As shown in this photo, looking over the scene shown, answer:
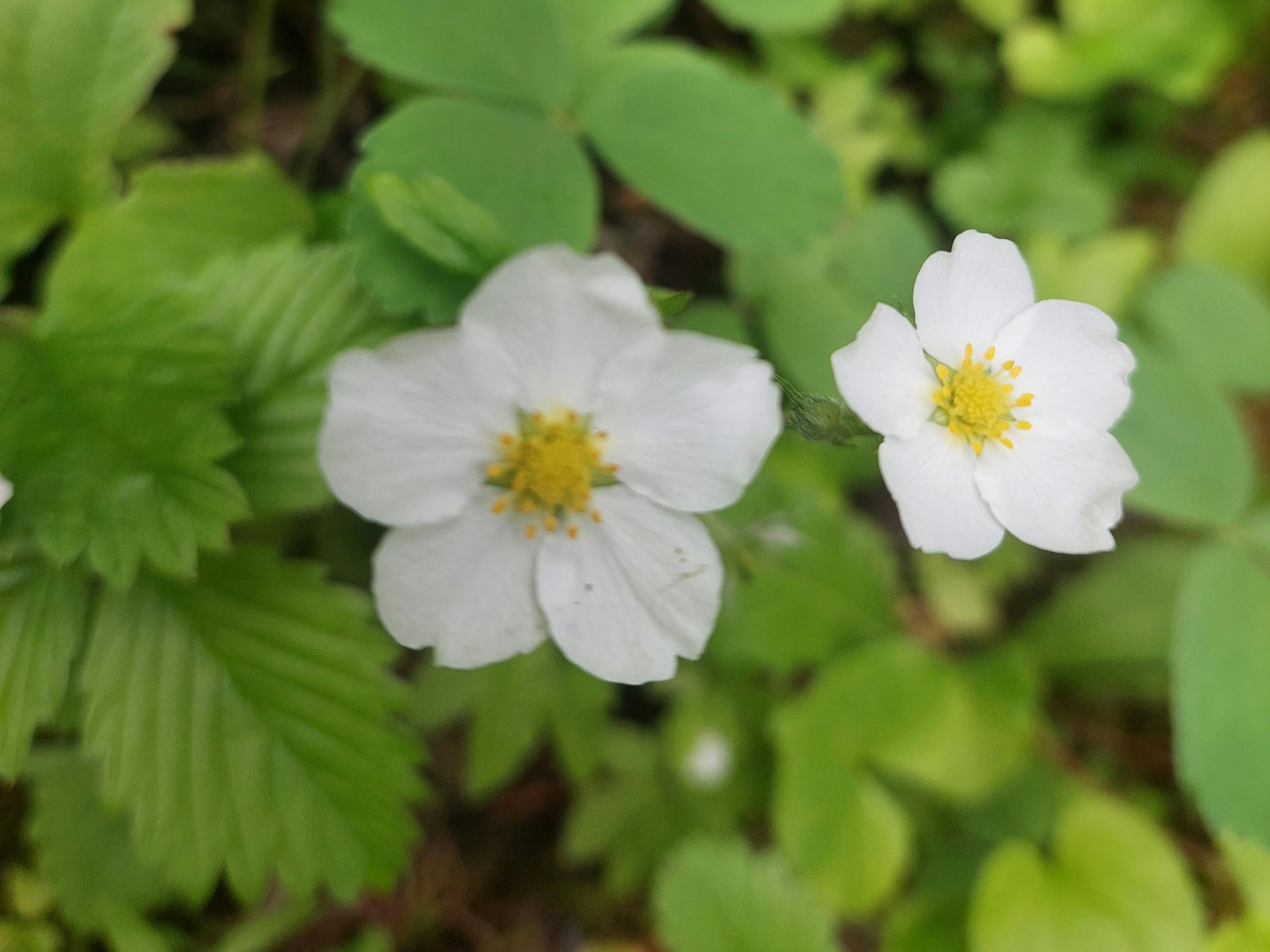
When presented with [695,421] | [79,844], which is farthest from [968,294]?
[79,844]

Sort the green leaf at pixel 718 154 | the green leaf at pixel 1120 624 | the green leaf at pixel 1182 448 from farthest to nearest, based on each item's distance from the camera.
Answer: the green leaf at pixel 1120 624 → the green leaf at pixel 1182 448 → the green leaf at pixel 718 154

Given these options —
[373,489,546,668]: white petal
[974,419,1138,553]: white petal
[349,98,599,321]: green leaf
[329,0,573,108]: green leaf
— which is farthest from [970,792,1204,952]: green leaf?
[329,0,573,108]: green leaf

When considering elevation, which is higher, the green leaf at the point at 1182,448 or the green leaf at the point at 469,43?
the green leaf at the point at 469,43

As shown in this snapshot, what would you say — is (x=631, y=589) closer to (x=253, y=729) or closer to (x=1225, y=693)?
(x=253, y=729)

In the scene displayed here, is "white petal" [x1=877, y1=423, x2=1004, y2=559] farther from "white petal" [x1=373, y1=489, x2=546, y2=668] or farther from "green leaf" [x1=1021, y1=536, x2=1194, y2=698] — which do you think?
"green leaf" [x1=1021, y1=536, x2=1194, y2=698]

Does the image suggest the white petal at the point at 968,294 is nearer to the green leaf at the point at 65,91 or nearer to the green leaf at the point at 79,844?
the green leaf at the point at 65,91

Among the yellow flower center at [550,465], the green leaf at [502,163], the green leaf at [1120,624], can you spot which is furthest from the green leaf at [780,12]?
the green leaf at [1120,624]
